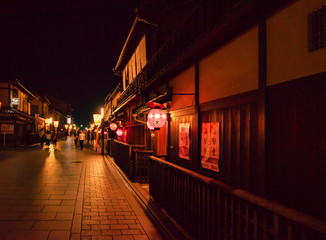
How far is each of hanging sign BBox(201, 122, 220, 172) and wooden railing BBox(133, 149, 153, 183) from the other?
6.40 meters

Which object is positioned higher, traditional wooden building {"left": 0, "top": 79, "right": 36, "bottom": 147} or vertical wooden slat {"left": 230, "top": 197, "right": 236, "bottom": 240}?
traditional wooden building {"left": 0, "top": 79, "right": 36, "bottom": 147}

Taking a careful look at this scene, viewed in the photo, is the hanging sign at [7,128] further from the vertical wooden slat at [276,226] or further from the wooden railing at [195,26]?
the vertical wooden slat at [276,226]

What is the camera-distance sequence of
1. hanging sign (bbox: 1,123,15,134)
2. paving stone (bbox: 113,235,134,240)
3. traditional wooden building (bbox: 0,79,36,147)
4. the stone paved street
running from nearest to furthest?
1. paving stone (bbox: 113,235,134,240)
2. the stone paved street
3. traditional wooden building (bbox: 0,79,36,147)
4. hanging sign (bbox: 1,123,15,134)

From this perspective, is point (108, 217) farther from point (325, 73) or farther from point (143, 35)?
point (143, 35)

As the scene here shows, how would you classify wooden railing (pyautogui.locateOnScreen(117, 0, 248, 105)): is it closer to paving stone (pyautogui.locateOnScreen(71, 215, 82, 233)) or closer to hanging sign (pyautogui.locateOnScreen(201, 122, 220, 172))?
hanging sign (pyautogui.locateOnScreen(201, 122, 220, 172))

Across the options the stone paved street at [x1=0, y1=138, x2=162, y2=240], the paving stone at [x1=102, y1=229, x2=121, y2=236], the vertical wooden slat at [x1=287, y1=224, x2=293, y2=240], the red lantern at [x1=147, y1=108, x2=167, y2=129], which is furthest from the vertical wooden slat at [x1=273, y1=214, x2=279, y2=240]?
the red lantern at [x1=147, y1=108, x2=167, y2=129]

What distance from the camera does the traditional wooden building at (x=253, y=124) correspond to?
11.5ft

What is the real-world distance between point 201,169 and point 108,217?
324cm

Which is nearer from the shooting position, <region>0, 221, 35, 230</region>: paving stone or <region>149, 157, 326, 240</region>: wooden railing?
<region>149, 157, 326, 240</region>: wooden railing

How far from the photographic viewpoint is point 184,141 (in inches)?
321

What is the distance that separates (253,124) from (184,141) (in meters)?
3.56

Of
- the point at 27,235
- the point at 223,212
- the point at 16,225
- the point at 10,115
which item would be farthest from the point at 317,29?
the point at 10,115

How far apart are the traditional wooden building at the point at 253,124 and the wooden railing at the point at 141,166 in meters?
4.66

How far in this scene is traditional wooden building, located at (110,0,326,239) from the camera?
3.51 metres
